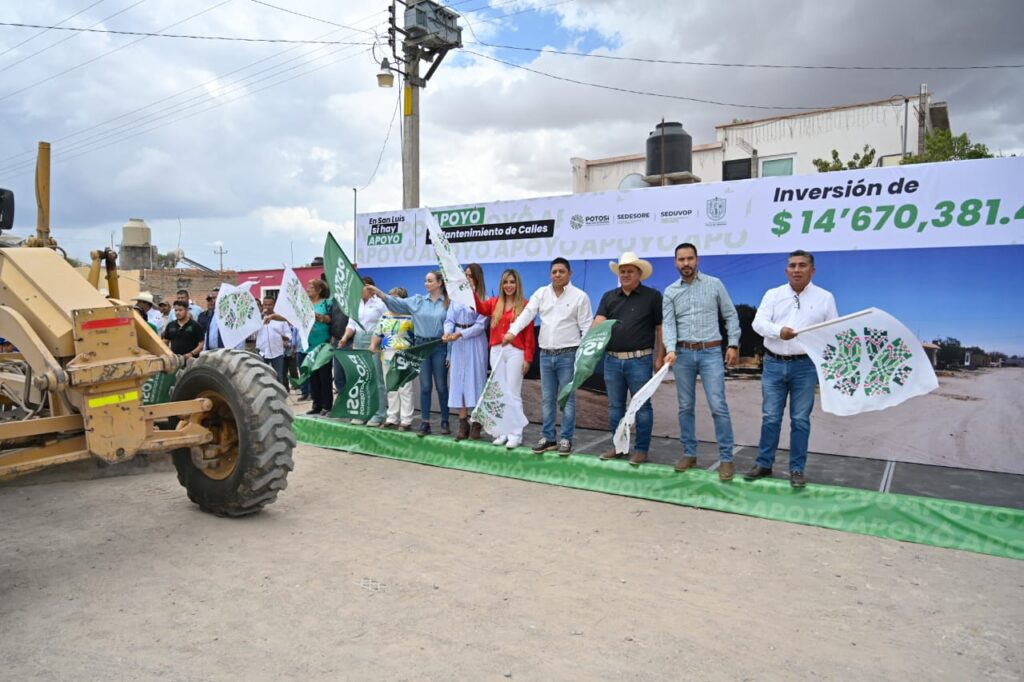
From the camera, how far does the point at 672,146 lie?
13.9m

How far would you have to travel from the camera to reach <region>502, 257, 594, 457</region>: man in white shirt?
647cm

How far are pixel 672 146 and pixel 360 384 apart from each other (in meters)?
8.93

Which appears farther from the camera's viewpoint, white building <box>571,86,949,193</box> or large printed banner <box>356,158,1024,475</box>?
white building <box>571,86,949,193</box>

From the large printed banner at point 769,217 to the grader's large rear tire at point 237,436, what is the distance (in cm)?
400

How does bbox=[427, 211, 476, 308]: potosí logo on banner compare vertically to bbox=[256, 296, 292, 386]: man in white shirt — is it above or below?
above

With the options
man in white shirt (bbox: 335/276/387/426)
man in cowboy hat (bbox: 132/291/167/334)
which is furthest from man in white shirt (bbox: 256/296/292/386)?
man in white shirt (bbox: 335/276/387/426)

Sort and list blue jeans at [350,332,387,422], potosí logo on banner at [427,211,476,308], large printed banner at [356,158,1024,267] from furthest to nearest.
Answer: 1. blue jeans at [350,332,387,422]
2. potosí logo on banner at [427,211,476,308]
3. large printed banner at [356,158,1024,267]

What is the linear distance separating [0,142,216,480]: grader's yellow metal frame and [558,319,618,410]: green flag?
3.01 metres

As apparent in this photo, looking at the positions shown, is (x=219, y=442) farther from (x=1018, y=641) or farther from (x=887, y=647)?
(x=1018, y=641)

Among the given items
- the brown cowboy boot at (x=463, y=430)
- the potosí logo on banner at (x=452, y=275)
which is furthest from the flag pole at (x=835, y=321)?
the brown cowboy boot at (x=463, y=430)

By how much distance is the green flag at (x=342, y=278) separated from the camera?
7.53 meters

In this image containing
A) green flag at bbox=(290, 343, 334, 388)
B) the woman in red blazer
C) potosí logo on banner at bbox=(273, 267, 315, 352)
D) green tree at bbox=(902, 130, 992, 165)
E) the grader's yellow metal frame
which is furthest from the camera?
→ green tree at bbox=(902, 130, 992, 165)

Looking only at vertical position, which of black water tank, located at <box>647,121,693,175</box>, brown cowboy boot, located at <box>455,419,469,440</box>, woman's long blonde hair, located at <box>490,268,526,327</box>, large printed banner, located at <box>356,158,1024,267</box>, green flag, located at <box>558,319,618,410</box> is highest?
black water tank, located at <box>647,121,693,175</box>

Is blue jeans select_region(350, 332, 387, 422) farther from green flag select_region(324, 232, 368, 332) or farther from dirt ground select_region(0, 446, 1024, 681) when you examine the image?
dirt ground select_region(0, 446, 1024, 681)
